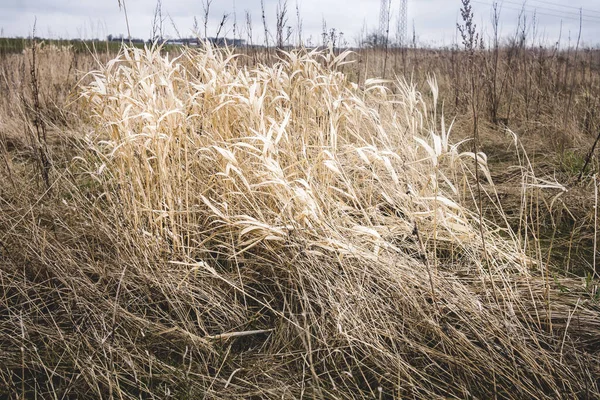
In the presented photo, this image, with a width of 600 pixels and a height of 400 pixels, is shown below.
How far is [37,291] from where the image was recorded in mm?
1559

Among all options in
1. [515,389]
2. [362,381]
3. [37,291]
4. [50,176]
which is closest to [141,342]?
[37,291]

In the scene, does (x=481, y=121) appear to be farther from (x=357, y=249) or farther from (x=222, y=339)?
(x=222, y=339)

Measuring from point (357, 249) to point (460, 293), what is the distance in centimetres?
36

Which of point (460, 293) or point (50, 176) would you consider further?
point (50, 176)

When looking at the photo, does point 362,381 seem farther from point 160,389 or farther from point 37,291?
point 37,291

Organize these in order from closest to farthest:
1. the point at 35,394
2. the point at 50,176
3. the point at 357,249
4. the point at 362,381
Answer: the point at 35,394, the point at 362,381, the point at 357,249, the point at 50,176

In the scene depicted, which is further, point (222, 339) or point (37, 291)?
point (37, 291)

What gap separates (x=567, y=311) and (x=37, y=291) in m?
1.78

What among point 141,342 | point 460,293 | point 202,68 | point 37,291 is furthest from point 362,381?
point 202,68

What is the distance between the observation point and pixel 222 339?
1434 mm

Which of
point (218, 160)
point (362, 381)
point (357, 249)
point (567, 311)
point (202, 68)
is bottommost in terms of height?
point (362, 381)

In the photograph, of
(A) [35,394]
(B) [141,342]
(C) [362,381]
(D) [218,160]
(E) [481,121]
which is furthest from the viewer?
(E) [481,121]

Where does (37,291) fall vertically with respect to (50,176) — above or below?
below

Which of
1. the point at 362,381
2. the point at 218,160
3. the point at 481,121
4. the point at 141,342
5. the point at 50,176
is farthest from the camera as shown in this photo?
the point at 481,121
